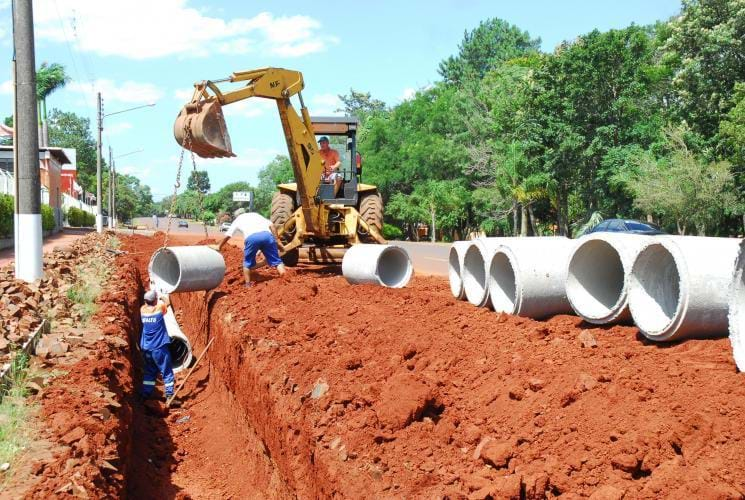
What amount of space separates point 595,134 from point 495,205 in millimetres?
12939

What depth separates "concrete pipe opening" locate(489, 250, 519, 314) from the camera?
774 centimetres

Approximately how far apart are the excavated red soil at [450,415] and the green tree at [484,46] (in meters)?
69.2

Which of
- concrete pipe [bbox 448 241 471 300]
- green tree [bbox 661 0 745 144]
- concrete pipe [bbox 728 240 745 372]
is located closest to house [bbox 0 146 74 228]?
green tree [bbox 661 0 745 144]

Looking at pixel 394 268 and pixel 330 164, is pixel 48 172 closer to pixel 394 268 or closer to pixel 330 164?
pixel 330 164

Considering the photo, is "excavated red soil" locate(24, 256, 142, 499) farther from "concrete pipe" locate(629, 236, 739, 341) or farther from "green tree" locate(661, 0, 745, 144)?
"green tree" locate(661, 0, 745, 144)

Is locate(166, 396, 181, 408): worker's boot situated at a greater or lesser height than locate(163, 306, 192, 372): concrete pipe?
lesser

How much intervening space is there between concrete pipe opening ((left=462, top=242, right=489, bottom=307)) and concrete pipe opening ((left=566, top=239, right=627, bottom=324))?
199cm

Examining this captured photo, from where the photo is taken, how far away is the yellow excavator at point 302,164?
435 inches

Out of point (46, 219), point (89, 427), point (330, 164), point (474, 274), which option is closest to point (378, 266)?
point (474, 274)

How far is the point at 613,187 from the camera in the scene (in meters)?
28.3

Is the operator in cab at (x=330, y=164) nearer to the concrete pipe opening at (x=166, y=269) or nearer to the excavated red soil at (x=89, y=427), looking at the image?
the concrete pipe opening at (x=166, y=269)

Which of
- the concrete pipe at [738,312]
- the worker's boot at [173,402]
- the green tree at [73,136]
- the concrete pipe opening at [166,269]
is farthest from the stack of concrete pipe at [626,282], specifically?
the green tree at [73,136]

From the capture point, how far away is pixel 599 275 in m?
6.69

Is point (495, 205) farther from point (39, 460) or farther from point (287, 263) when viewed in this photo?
point (39, 460)
